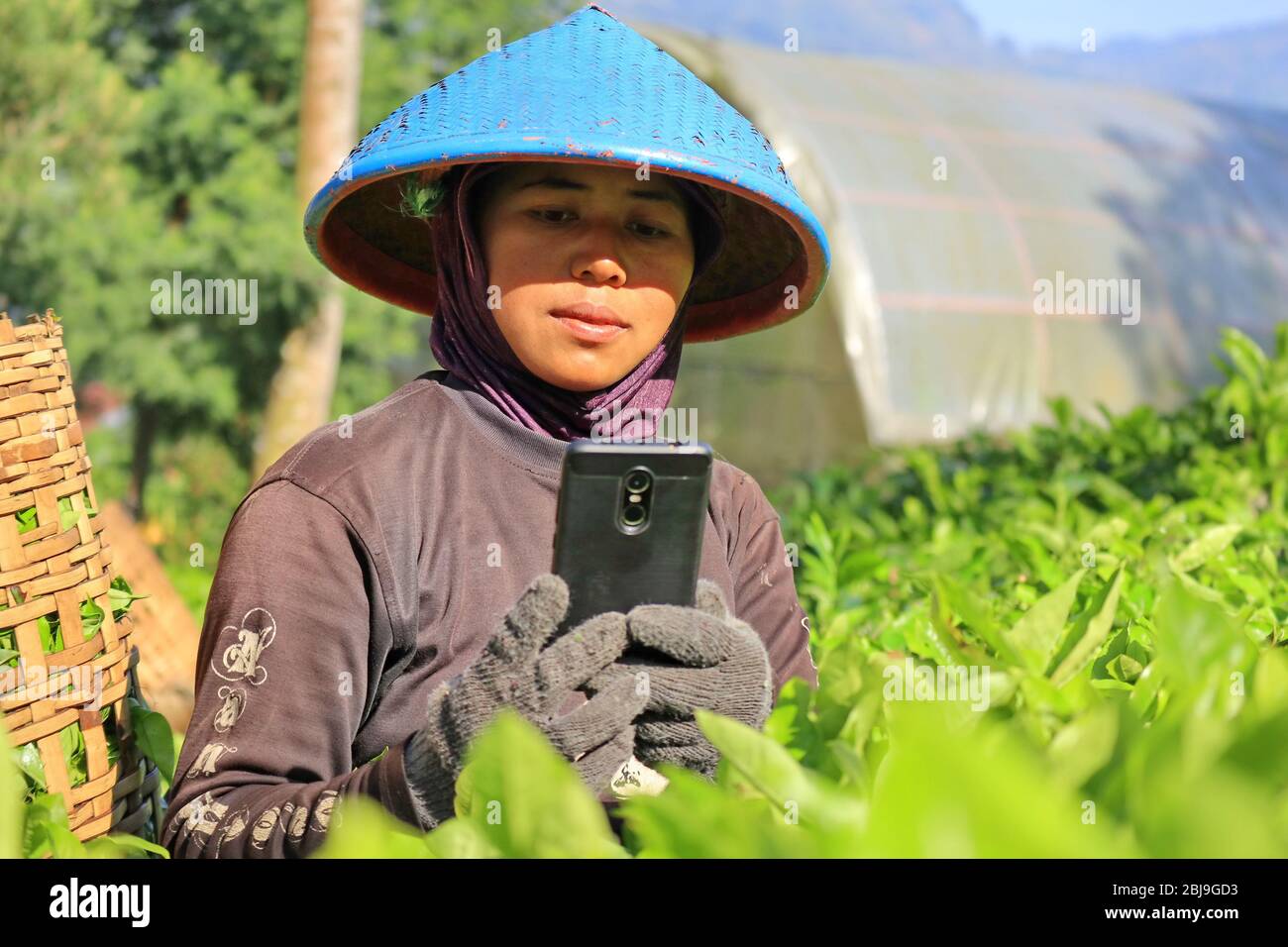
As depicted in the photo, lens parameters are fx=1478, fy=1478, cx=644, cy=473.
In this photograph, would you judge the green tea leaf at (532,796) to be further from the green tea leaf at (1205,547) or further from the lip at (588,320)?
the green tea leaf at (1205,547)

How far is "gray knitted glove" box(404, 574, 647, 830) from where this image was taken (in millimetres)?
1318

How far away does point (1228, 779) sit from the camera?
30.8 inches

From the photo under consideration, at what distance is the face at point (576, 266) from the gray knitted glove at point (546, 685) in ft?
2.02

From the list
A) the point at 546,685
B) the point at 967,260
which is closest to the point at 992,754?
the point at 546,685

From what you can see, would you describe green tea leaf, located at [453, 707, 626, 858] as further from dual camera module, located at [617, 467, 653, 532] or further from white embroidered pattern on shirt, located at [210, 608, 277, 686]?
white embroidered pattern on shirt, located at [210, 608, 277, 686]

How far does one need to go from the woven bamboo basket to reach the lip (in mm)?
610

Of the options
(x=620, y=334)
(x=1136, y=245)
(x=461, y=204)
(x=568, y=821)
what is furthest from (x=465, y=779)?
(x=1136, y=245)

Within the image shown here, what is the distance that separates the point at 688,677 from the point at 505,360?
28.0 inches

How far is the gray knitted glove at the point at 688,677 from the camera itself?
4.48 ft

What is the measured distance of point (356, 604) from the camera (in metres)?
1.71

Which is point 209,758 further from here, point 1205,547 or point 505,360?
point 1205,547

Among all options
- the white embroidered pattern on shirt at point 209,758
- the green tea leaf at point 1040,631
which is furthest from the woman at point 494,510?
the green tea leaf at point 1040,631
